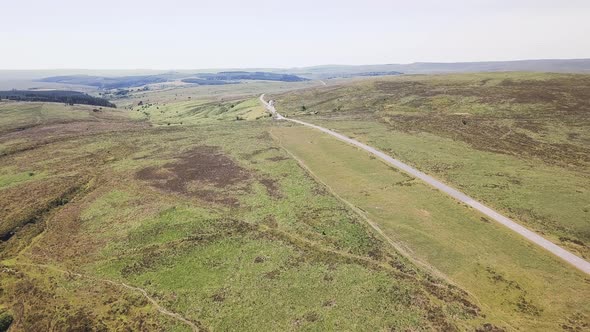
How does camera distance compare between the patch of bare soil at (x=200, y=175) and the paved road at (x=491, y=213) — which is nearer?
the paved road at (x=491, y=213)

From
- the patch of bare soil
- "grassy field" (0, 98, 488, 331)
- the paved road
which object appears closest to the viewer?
"grassy field" (0, 98, 488, 331)

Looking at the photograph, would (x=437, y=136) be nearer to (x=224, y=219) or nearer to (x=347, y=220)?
(x=347, y=220)

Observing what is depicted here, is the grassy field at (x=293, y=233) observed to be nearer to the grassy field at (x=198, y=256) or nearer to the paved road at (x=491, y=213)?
the grassy field at (x=198, y=256)

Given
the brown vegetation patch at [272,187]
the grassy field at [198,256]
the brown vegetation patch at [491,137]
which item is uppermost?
the brown vegetation patch at [491,137]

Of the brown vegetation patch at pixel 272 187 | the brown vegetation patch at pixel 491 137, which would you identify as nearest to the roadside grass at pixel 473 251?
the brown vegetation patch at pixel 272 187

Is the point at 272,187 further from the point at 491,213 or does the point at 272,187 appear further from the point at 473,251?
the point at 491,213

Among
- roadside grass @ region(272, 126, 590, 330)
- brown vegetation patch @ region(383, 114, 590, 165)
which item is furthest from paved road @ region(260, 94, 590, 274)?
brown vegetation patch @ region(383, 114, 590, 165)

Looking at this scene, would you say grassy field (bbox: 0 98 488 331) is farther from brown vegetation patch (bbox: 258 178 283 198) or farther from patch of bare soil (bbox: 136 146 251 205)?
patch of bare soil (bbox: 136 146 251 205)
